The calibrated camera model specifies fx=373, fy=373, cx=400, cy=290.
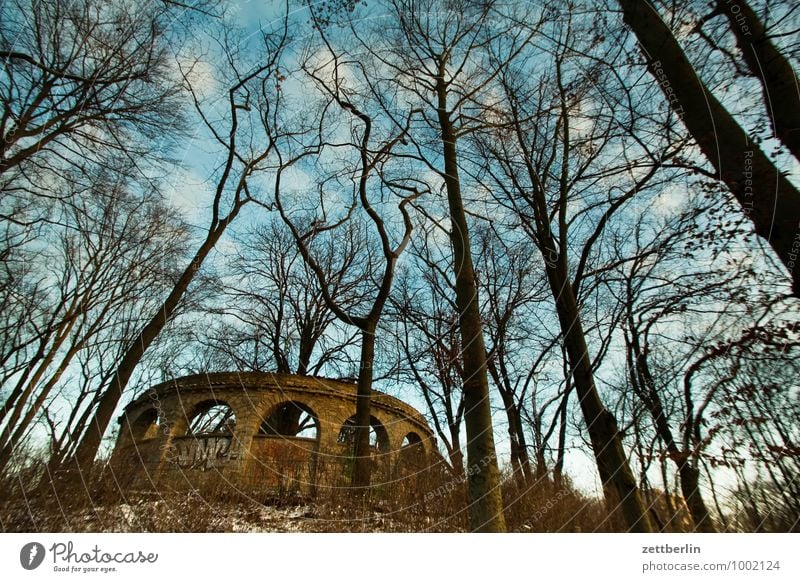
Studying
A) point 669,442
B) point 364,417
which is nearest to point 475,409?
point 669,442

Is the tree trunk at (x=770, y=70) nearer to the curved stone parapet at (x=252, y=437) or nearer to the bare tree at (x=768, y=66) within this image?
the bare tree at (x=768, y=66)

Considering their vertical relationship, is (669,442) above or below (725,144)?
below

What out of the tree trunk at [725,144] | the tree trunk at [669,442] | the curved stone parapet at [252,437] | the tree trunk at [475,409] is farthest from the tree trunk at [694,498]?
the curved stone parapet at [252,437]

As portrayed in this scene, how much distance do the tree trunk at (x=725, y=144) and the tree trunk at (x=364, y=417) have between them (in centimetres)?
596

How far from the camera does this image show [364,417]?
7.28 meters

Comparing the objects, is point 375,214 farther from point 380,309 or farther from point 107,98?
point 107,98

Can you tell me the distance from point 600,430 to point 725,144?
3819mm

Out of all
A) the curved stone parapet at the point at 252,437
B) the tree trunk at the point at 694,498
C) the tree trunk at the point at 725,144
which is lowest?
the tree trunk at the point at 694,498

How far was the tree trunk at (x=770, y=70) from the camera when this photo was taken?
3988 mm

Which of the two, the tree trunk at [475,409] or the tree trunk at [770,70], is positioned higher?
the tree trunk at [770,70]

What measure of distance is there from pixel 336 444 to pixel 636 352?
7.98m

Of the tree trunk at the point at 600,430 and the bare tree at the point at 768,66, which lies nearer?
the bare tree at the point at 768,66

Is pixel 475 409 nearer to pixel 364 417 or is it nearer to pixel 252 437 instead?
pixel 364 417

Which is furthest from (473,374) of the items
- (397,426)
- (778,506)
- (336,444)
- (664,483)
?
(397,426)
